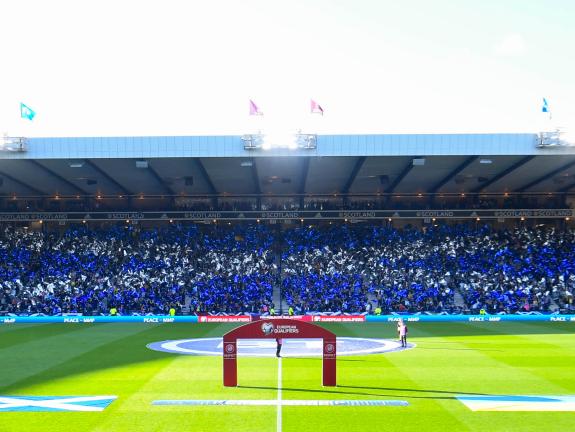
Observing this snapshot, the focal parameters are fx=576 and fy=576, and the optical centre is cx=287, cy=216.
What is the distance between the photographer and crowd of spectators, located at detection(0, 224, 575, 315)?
40625 millimetres

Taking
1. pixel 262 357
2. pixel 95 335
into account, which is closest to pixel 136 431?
pixel 262 357

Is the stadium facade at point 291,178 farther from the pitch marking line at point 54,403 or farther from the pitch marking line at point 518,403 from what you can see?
the pitch marking line at point 54,403

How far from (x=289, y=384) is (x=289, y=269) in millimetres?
30751

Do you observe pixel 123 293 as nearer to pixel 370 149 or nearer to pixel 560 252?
pixel 370 149

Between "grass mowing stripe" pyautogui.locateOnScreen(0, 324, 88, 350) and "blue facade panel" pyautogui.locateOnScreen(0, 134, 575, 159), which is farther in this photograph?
"blue facade panel" pyautogui.locateOnScreen(0, 134, 575, 159)

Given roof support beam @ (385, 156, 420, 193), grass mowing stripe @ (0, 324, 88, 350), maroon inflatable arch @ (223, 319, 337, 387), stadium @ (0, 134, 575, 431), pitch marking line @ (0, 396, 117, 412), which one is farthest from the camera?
roof support beam @ (385, 156, 420, 193)

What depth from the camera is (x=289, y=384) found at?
15.5 metres

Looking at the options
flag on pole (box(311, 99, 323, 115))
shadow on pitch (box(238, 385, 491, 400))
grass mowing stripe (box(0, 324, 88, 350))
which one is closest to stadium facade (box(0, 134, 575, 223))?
flag on pole (box(311, 99, 323, 115))

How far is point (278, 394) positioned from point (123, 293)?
1164 inches

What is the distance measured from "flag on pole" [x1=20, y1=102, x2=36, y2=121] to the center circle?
22686mm

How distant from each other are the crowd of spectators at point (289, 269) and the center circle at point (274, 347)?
44.6 ft

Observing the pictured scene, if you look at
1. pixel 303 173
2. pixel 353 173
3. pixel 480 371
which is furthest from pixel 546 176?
pixel 480 371

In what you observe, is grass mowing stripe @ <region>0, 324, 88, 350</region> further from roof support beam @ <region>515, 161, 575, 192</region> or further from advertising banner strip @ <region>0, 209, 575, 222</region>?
roof support beam @ <region>515, 161, 575, 192</region>

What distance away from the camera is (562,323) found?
3494 cm
